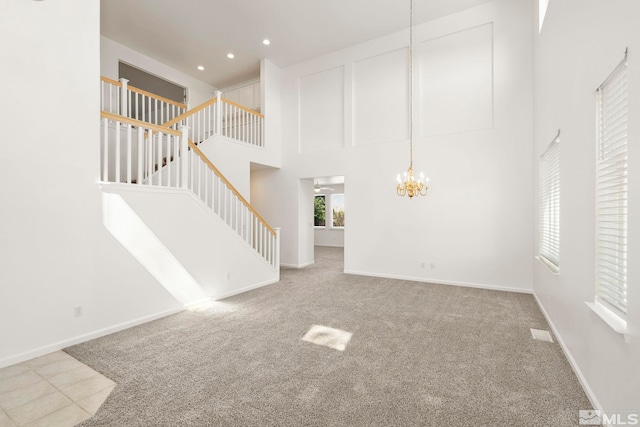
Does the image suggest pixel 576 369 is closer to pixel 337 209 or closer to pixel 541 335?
pixel 541 335

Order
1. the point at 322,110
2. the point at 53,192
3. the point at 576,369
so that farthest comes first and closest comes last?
the point at 322,110 < the point at 53,192 < the point at 576,369

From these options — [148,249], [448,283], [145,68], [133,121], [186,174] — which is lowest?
[448,283]

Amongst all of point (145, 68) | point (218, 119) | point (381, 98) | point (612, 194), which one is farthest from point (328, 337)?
point (145, 68)

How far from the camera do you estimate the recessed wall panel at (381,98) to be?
6.20 meters

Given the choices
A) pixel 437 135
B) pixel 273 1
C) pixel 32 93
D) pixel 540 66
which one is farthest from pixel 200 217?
pixel 540 66

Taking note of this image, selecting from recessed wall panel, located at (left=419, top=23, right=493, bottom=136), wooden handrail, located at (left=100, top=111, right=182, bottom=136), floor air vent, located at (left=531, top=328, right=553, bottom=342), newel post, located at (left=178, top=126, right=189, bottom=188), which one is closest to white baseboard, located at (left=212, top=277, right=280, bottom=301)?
newel post, located at (left=178, top=126, right=189, bottom=188)

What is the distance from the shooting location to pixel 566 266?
2795 millimetres

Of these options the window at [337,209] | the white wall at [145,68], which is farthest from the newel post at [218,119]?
the window at [337,209]

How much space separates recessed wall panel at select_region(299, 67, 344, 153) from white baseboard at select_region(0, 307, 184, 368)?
5.04 meters

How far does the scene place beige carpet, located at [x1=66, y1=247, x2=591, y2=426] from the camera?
1935mm

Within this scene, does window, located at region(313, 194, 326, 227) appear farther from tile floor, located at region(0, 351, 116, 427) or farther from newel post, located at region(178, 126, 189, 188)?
tile floor, located at region(0, 351, 116, 427)

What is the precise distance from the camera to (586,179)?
2266 mm

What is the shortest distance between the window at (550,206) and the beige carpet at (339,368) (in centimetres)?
88

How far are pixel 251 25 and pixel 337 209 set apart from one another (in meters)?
7.82
